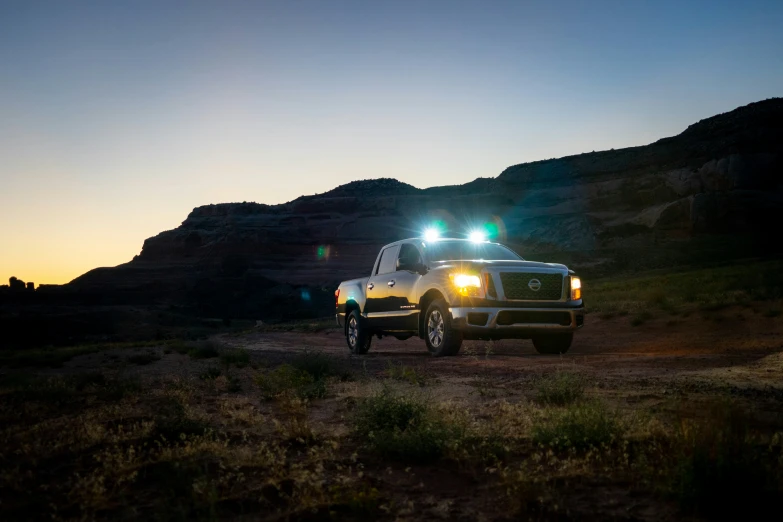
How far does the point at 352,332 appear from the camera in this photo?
1567 cm

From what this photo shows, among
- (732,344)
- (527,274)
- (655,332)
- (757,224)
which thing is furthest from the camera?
(757,224)

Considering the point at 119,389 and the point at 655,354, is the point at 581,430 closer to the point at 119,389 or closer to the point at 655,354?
the point at 119,389

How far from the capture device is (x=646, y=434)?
4.63 meters

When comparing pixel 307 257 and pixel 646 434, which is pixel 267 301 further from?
pixel 646 434

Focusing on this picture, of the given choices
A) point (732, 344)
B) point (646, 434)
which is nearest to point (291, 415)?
point (646, 434)

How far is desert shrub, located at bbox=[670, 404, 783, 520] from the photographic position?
3356 mm

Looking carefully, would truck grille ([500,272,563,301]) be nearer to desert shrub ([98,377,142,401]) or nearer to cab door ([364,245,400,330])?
cab door ([364,245,400,330])

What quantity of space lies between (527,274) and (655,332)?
7108 mm

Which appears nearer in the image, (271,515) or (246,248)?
(271,515)

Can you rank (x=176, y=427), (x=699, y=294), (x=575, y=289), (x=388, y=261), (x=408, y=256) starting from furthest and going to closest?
(x=699, y=294) < (x=388, y=261) < (x=408, y=256) < (x=575, y=289) < (x=176, y=427)

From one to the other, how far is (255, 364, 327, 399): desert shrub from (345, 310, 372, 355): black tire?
5132 millimetres

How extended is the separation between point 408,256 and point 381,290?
100 cm

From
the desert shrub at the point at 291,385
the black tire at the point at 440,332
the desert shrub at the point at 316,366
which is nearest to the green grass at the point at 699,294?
the black tire at the point at 440,332

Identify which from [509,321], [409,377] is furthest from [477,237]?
[409,377]
